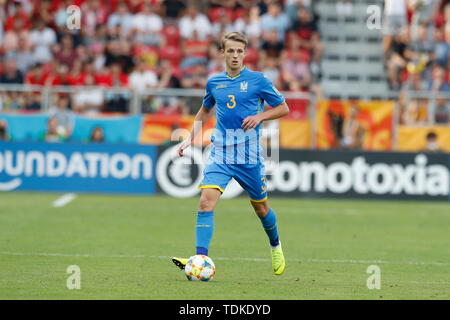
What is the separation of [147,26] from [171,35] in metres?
0.64

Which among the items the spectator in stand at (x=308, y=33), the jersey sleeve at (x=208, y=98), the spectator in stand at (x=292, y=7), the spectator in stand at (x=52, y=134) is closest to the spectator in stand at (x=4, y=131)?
the spectator in stand at (x=52, y=134)

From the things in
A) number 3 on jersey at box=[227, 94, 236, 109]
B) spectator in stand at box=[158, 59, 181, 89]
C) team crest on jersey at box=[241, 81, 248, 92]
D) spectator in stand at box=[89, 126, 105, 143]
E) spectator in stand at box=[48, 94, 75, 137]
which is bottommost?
spectator in stand at box=[89, 126, 105, 143]

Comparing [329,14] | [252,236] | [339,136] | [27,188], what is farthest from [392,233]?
[329,14]

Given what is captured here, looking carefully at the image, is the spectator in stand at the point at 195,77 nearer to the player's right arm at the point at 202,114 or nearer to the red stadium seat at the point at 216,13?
the red stadium seat at the point at 216,13

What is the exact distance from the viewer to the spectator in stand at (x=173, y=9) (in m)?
25.9

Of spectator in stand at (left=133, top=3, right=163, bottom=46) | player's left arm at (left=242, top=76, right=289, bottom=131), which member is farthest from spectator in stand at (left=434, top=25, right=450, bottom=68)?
player's left arm at (left=242, top=76, right=289, bottom=131)

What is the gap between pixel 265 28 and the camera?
24984mm

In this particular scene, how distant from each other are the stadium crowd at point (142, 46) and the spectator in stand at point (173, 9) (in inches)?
1.0

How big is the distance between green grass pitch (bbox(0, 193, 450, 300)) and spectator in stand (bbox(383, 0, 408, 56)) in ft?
21.8

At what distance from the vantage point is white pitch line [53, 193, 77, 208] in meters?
18.3

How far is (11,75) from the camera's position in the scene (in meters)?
23.3

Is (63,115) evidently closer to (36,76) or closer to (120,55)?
(36,76)

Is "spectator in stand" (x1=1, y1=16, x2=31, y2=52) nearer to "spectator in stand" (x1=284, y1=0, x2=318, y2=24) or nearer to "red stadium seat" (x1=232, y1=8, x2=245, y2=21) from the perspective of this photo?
"red stadium seat" (x1=232, y1=8, x2=245, y2=21)

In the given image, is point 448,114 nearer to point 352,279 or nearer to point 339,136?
point 339,136
